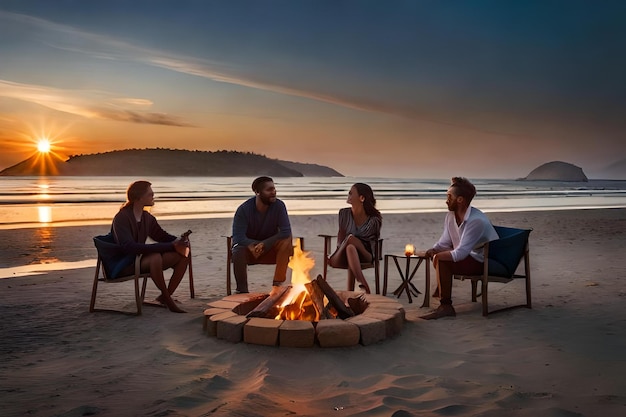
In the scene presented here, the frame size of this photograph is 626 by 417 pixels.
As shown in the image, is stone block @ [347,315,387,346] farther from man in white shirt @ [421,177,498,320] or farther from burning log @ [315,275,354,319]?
man in white shirt @ [421,177,498,320]

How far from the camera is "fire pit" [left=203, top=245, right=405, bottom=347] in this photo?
455cm

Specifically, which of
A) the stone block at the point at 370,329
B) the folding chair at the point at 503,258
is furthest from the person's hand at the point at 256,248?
the folding chair at the point at 503,258

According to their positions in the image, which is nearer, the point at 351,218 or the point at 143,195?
the point at 143,195

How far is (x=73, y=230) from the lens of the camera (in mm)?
14547

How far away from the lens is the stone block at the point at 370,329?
182 inches

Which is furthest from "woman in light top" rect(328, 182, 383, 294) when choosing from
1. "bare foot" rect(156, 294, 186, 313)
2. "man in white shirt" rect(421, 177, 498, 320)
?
"bare foot" rect(156, 294, 186, 313)

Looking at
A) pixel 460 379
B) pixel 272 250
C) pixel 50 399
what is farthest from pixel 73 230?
pixel 460 379

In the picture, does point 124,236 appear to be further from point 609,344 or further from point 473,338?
point 609,344

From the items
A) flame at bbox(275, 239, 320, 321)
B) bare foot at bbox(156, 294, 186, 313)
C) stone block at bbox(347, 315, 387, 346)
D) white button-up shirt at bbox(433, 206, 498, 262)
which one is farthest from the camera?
bare foot at bbox(156, 294, 186, 313)

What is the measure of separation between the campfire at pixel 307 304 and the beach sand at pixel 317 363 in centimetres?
54

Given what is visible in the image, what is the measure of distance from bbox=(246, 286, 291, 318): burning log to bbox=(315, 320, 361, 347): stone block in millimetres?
614

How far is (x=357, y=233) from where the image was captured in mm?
6766

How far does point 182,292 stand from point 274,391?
3.68m

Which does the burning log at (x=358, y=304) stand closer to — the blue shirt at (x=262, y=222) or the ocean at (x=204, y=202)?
the blue shirt at (x=262, y=222)
